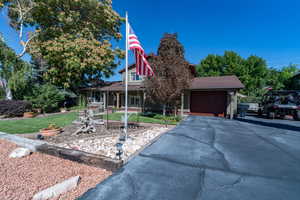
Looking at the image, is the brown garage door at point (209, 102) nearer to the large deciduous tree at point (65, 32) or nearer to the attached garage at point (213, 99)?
the attached garage at point (213, 99)

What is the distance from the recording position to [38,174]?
2.74 m

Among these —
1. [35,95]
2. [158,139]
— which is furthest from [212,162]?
[35,95]

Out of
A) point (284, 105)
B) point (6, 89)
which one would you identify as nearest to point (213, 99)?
point (284, 105)

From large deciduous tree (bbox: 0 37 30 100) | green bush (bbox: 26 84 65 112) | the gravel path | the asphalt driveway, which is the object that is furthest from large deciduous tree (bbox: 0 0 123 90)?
the asphalt driveway

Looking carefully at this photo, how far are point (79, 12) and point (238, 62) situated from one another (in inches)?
1274

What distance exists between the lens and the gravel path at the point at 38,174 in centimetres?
221

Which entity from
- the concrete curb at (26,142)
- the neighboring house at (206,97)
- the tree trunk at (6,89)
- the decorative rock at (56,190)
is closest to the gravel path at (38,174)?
the decorative rock at (56,190)

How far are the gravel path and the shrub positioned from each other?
31.1 ft

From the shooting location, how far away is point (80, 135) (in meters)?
5.40

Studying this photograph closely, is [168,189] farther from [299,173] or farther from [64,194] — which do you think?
[299,173]

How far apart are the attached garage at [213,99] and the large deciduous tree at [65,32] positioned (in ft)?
36.6

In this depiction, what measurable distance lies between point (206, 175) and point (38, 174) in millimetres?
3684

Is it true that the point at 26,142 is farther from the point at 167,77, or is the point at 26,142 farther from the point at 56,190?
the point at 167,77

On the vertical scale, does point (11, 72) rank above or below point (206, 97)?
above
